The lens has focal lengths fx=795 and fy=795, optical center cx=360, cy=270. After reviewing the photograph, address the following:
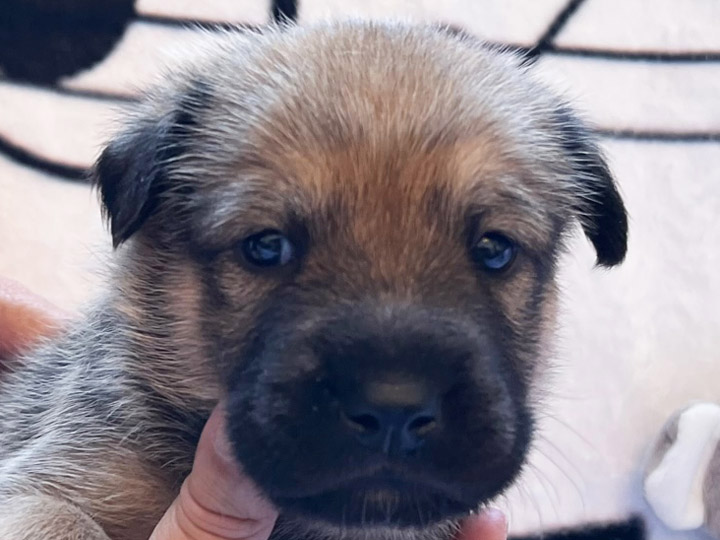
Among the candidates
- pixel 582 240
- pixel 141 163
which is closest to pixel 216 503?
pixel 141 163

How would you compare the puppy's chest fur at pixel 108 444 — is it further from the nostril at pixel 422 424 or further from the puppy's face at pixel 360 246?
the nostril at pixel 422 424

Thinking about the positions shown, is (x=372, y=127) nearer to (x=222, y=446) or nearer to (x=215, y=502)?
(x=222, y=446)

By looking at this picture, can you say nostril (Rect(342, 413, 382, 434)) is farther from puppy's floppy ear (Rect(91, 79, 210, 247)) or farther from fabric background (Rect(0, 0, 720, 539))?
fabric background (Rect(0, 0, 720, 539))

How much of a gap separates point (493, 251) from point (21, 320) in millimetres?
1745

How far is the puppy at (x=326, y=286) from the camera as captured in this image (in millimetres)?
1183

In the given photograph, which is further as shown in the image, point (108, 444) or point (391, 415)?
point (108, 444)

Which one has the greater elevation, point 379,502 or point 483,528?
point 379,502

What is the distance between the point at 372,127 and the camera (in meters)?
1.42

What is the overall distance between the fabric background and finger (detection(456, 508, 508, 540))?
45.3 inches

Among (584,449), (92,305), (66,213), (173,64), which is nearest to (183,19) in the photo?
(66,213)

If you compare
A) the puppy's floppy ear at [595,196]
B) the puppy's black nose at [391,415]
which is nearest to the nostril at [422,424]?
the puppy's black nose at [391,415]

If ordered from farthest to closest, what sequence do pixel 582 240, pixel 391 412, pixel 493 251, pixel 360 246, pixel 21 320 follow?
pixel 582 240 → pixel 21 320 → pixel 493 251 → pixel 360 246 → pixel 391 412

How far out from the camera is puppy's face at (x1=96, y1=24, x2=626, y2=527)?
1169 mm

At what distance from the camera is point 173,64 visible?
197 centimetres
